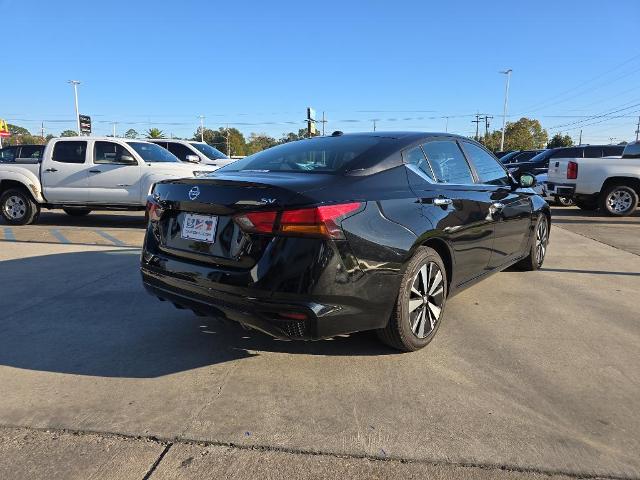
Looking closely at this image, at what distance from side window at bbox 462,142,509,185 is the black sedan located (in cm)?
46

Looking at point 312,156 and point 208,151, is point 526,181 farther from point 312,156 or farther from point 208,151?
point 208,151

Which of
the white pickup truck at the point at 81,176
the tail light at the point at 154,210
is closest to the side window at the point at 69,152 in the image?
the white pickup truck at the point at 81,176

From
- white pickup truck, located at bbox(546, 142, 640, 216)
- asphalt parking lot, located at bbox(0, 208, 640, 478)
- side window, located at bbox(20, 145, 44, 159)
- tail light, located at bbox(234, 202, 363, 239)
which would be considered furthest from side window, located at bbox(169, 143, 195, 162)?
tail light, located at bbox(234, 202, 363, 239)

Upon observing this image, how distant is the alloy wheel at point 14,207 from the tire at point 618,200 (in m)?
13.0

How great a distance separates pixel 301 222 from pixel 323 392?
105 cm

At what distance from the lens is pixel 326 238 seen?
8.95 ft

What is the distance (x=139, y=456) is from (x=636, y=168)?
12.4 metres

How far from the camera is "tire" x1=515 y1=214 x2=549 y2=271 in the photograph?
571cm

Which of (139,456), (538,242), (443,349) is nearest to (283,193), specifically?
(139,456)

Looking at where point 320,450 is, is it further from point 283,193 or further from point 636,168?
point 636,168

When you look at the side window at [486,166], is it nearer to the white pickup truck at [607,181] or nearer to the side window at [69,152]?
the white pickup truck at [607,181]

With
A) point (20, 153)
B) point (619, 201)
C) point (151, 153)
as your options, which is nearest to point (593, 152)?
point (619, 201)

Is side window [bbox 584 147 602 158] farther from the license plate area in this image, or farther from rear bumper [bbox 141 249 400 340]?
the license plate area

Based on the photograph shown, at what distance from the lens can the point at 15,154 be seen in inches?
451
